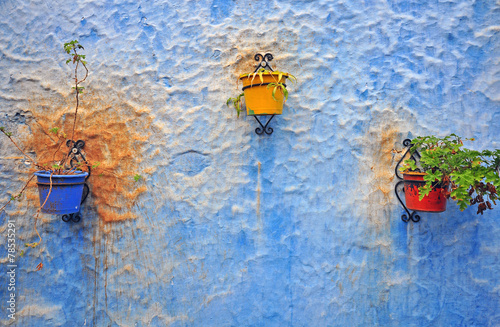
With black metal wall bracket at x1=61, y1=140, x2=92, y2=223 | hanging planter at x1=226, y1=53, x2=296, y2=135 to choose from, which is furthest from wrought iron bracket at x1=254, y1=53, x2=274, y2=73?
black metal wall bracket at x1=61, y1=140, x2=92, y2=223

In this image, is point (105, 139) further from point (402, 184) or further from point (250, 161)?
point (402, 184)

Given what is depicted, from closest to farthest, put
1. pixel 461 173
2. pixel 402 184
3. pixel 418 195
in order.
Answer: pixel 461 173 → pixel 418 195 → pixel 402 184

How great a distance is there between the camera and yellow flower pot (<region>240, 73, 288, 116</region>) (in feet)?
A: 5.24

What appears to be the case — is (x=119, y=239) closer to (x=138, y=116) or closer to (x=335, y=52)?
(x=138, y=116)

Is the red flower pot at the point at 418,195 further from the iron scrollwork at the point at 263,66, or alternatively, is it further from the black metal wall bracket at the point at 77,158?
the black metal wall bracket at the point at 77,158

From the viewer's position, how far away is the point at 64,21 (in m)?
1.88

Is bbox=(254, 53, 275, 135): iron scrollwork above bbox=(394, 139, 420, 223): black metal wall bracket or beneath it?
above

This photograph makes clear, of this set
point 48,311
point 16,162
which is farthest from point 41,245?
point 16,162

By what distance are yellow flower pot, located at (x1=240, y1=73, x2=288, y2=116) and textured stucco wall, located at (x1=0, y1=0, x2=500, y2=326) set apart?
20cm

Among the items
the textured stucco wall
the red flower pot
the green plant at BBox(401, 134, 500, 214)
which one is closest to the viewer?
the green plant at BBox(401, 134, 500, 214)

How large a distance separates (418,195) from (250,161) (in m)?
0.96

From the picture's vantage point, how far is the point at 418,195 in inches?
61.3

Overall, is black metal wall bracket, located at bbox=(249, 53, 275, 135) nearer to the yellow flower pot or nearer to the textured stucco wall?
the textured stucco wall

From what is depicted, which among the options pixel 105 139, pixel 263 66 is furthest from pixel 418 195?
pixel 105 139
